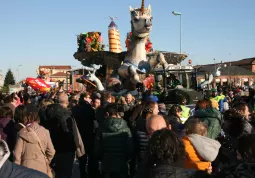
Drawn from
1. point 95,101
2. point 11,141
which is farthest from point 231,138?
point 95,101

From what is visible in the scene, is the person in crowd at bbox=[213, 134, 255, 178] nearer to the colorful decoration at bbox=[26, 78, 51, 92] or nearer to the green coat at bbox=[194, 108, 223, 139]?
the green coat at bbox=[194, 108, 223, 139]

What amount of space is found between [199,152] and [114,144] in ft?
6.40

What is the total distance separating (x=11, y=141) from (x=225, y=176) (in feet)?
11.7

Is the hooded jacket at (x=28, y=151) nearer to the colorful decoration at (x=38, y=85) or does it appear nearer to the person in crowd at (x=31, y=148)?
the person in crowd at (x=31, y=148)

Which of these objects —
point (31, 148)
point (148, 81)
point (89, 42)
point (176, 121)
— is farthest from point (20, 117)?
point (89, 42)

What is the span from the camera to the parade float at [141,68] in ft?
54.7

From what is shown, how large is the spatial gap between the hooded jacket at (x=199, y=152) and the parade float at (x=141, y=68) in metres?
9.61

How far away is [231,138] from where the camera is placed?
4.45 meters

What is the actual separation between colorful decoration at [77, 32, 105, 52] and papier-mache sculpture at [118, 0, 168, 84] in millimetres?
15223

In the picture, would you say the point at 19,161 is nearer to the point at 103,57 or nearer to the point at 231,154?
the point at 231,154

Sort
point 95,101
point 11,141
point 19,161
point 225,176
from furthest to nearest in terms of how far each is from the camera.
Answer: point 95,101 < point 11,141 < point 19,161 < point 225,176

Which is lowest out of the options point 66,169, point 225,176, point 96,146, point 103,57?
point 66,169

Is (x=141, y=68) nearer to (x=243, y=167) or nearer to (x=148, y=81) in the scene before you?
(x=148, y=81)

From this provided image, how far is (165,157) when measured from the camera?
9.78 feet
